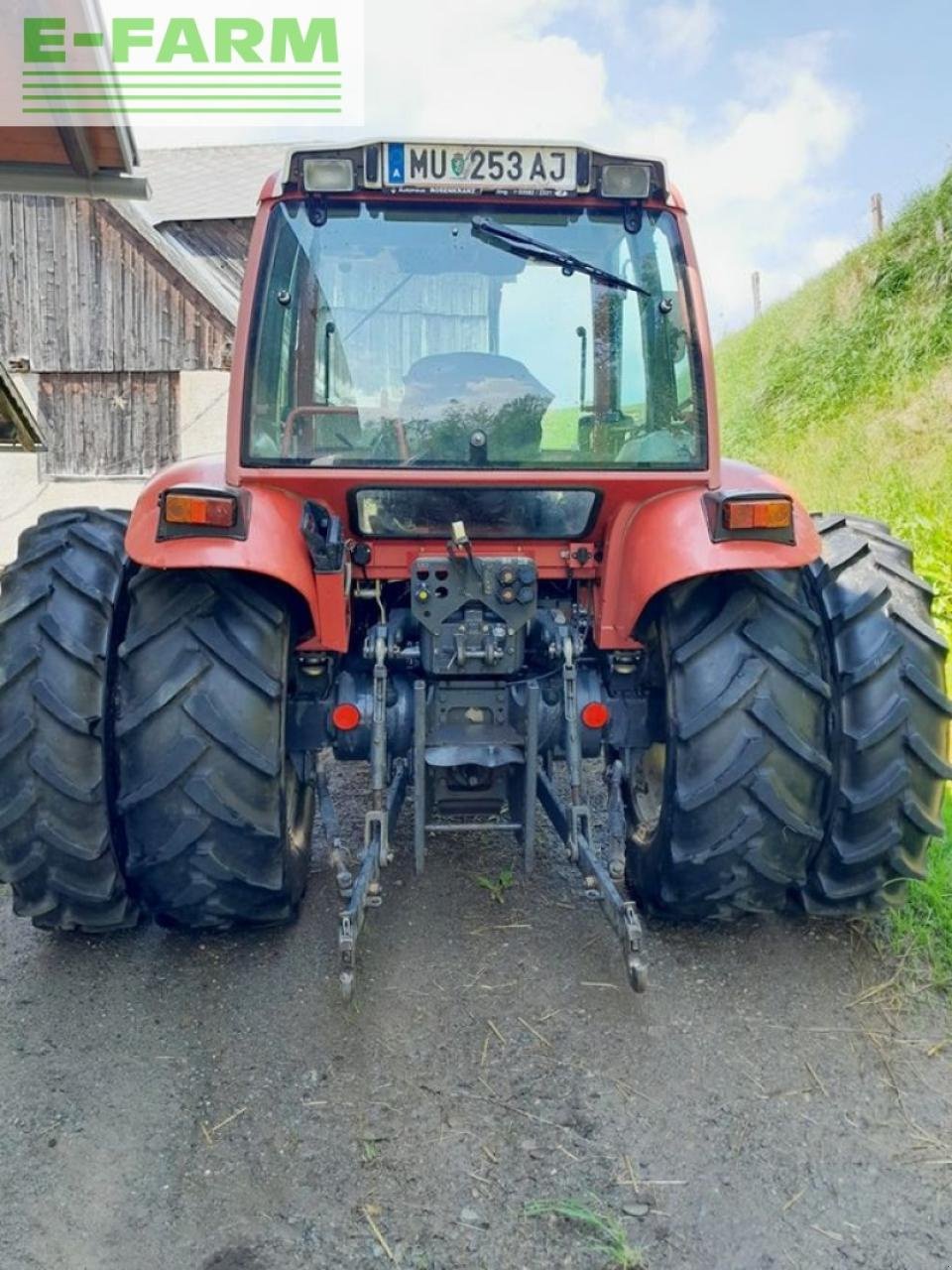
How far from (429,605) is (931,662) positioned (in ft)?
4.80

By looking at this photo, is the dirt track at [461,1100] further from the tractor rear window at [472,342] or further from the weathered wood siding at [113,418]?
the weathered wood siding at [113,418]

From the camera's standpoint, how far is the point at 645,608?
116 inches

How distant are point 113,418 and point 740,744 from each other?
53.4 ft

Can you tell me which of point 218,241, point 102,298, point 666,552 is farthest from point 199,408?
point 666,552

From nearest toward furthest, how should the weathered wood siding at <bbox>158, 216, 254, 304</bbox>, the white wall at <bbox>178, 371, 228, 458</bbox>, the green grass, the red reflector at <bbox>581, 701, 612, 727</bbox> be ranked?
the green grass, the red reflector at <bbox>581, 701, 612, 727</bbox>, the white wall at <bbox>178, 371, 228, 458</bbox>, the weathered wood siding at <bbox>158, 216, 254, 304</bbox>

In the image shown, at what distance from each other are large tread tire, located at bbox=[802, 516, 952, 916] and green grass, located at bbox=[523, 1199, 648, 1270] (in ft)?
4.03

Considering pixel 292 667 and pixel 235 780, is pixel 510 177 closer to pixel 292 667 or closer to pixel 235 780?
pixel 292 667

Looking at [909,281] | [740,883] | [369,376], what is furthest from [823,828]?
[909,281]

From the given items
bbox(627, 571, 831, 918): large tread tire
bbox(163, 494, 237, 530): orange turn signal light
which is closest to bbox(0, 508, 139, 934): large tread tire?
bbox(163, 494, 237, 530): orange turn signal light

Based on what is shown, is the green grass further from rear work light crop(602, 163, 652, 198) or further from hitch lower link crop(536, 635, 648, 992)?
rear work light crop(602, 163, 652, 198)

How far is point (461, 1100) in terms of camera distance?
244cm

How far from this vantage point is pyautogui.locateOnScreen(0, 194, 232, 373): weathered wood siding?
16.7 m

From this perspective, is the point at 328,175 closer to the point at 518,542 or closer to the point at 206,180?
the point at 518,542

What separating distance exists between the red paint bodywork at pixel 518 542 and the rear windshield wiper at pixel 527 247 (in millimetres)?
72
